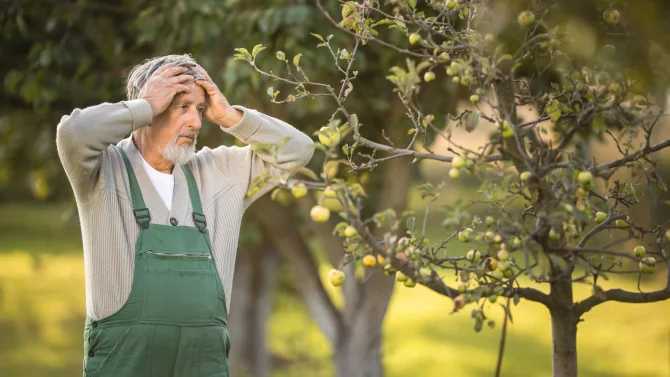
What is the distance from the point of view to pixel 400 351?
16.9 meters

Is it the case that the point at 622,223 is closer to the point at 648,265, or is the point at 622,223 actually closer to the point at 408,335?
the point at 648,265

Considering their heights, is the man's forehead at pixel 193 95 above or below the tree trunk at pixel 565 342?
above

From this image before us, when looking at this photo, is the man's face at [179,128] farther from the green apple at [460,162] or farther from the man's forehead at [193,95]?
the green apple at [460,162]

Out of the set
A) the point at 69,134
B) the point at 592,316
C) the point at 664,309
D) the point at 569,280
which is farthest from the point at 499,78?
the point at 592,316

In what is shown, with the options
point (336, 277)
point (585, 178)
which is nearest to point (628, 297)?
point (585, 178)

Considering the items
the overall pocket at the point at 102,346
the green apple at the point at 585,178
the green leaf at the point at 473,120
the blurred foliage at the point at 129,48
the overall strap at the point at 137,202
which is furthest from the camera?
the blurred foliage at the point at 129,48

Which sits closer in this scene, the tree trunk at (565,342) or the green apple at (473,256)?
the green apple at (473,256)

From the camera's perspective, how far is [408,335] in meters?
17.8

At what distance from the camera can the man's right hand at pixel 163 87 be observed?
2.96 meters

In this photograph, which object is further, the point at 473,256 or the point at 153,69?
the point at 153,69

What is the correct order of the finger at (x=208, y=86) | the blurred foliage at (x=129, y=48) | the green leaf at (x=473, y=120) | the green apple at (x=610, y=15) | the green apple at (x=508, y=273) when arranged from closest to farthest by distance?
the green apple at (x=610, y=15) < the green leaf at (x=473, y=120) < the green apple at (x=508, y=273) < the finger at (x=208, y=86) < the blurred foliage at (x=129, y=48)

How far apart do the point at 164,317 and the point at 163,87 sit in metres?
0.76

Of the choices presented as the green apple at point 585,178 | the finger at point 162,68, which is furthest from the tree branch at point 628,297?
the finger at point 162,68

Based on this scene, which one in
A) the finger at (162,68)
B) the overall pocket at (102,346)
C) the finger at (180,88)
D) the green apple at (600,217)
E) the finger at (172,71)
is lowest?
the overall pocket at (102,346)
